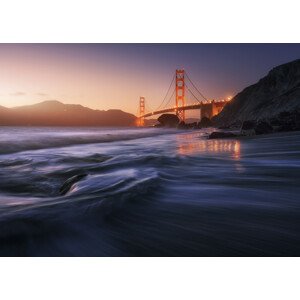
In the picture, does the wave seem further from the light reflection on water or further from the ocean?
the ocean

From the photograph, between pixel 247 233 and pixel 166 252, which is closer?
pixel 166 252

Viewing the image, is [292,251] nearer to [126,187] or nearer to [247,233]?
[247,233]

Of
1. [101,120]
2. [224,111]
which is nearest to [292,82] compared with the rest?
[224,111]

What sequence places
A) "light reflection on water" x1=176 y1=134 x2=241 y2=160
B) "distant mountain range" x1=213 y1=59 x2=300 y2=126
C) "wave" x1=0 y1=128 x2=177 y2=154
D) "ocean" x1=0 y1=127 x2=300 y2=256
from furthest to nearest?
1. "distant mountain range" x1=213 y1=59 x2=300 y2=126
2. "wave" x1=0 y1=128 x2=177 y2=154
3. "light reflection on water" x1=176 y1=134 x2=241 y2=160
4. "ocean" x1=0 y1=127 x2=300 y2=256

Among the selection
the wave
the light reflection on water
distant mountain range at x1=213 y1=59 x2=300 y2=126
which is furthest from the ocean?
distant mountain range at x1=213 y1=59 x2=300 y2=126

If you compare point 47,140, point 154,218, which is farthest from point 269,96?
point 154,218

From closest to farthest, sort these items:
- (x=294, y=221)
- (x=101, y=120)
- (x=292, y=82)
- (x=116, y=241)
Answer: (x=116, y=241)
(x=294, y=221)
(x=292, y=82)
(x=101, y=120)

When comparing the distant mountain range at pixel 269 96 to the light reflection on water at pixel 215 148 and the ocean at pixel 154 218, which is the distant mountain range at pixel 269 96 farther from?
the ocean at pixel 154 218

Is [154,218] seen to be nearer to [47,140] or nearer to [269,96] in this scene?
[47,140]
